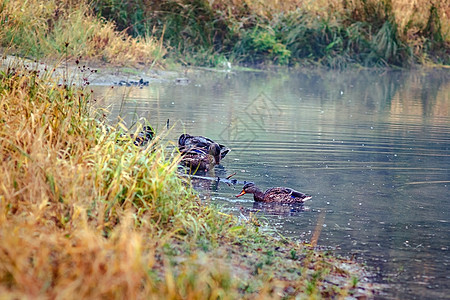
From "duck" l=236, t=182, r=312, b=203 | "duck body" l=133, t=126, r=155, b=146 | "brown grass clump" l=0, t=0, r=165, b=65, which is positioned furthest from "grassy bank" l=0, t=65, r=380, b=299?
"brown grass clump" l=0, t=0, r=165, b=65

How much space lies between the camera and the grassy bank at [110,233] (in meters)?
4.28

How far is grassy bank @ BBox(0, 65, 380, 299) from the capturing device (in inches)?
169

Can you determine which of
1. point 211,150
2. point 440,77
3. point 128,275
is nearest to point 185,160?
point 211,150

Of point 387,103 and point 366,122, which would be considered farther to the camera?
point 387,103

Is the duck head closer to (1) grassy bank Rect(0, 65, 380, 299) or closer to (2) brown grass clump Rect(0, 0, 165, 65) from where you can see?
(1) grassy bank Rect(0, 65, 380, 299)

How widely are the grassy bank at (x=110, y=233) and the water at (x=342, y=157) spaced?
0.64m

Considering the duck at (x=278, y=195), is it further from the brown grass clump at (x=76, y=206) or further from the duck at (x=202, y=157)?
the duck at (x=202, y=157)

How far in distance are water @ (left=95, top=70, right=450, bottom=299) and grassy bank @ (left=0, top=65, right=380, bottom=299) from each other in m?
0.64

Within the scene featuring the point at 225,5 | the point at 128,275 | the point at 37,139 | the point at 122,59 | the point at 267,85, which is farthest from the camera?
the point at 225,5

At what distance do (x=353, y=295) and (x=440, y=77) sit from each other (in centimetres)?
2233

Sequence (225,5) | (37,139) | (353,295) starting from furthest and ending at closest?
(225,5)
(37,139)
(353,295)

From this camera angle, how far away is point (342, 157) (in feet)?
35.8

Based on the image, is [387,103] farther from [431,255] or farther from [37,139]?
[37,139]

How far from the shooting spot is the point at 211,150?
9.70 m
